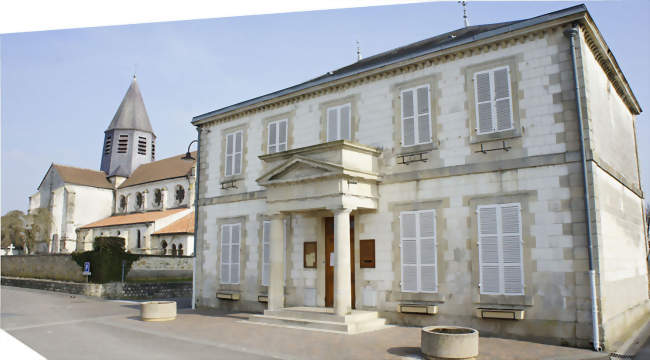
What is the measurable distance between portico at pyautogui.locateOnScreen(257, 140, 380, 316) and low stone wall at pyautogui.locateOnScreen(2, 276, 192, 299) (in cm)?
1258

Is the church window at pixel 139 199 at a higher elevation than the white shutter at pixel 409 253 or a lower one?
higher

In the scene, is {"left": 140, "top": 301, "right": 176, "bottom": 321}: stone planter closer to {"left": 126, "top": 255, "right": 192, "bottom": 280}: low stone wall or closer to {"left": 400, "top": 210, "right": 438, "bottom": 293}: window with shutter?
Result: {"left": 400, "top": 210, "right": 438, "bottom": 293}: window with shutter

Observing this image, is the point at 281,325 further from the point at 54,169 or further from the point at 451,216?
the point at 54,169

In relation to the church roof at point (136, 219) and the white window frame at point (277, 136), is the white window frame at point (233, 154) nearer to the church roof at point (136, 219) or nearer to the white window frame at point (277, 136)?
the white window frame at point (277, 136)

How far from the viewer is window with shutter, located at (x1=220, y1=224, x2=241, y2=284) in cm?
1576

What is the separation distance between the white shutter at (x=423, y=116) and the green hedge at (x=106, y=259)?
56.8ft

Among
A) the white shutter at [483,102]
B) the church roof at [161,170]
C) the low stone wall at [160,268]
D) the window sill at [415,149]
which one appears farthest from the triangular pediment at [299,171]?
the church roof at [161,170]

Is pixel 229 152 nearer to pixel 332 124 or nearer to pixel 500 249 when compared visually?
pixel 332 124

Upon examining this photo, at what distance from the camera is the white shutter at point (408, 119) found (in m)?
12.3

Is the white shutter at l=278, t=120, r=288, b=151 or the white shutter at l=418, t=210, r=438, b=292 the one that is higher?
the white shutter at l=278, t=120, r=288, b=151

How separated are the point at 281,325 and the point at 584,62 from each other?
929cm

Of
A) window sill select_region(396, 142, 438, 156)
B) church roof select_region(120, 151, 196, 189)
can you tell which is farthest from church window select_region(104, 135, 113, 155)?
window sill select_region(396, 142, 438, 156)

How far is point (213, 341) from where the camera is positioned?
33.4 feet

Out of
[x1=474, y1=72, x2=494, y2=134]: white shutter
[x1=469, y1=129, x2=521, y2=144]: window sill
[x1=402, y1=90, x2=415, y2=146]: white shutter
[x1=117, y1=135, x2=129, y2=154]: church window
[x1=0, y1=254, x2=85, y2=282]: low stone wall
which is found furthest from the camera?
[x1=117, y1=135, x2=129, y2=154]: church window
